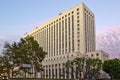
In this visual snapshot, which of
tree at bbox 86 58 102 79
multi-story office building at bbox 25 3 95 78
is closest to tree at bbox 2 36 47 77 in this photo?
tree at bbox 86 58 102 79

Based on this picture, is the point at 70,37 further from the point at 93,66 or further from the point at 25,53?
the point at 25,53

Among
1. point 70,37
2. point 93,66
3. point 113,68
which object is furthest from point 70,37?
point 93,66

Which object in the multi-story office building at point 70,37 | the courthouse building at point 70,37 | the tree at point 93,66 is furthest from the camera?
the multi-story office building at point 70,37

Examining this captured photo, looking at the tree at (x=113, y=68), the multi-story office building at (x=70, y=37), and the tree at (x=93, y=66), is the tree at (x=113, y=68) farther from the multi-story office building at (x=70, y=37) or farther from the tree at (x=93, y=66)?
the multi-story office building at (x=70, y=37)

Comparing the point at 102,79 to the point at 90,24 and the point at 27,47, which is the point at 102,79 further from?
the point at 90,24

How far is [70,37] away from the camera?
176625 mm

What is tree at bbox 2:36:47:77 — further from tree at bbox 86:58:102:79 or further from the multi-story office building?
the multi-story office building

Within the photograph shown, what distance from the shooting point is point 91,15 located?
622 ft

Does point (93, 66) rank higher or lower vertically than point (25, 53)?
lower

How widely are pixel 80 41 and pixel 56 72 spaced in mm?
26194

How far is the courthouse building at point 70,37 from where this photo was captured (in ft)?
539

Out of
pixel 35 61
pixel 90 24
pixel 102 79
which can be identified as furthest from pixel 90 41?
pixel 35 61

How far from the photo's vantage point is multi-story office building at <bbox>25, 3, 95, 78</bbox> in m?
164

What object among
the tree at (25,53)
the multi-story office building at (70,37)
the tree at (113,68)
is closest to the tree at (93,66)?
the tree at (113,68)
